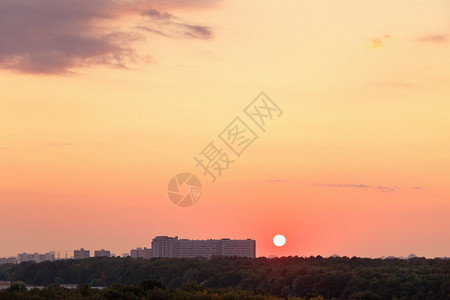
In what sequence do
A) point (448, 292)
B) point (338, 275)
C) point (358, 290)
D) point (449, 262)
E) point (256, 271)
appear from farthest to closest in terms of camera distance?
point (256, 271) < point (449, 262) < point (338, 275) < point (358, 290) < point (448, 292)

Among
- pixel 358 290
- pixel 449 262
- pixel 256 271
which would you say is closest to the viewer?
pixel 358 290

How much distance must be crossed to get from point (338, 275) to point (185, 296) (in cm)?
7213

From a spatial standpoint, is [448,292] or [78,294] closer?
[78,294]

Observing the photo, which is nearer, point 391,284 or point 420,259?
point 391,284

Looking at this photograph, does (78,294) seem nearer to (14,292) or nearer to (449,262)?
(14,292)

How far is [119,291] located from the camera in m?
90.9

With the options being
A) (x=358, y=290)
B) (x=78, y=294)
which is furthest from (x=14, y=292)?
(x=358, y=290)

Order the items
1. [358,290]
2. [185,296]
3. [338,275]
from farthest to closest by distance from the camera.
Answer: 1. [338,275]
2. [358,290]
3. [185,296]

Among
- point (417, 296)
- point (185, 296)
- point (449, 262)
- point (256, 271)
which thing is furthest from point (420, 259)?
point (185, 296)

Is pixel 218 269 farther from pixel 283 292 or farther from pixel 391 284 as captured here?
pixel 391 284

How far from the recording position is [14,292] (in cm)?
9406

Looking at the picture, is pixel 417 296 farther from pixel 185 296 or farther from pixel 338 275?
pixel 185 296

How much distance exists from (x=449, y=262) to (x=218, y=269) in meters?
59.1

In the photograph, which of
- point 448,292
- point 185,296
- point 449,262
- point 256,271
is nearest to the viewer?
point 185,296
